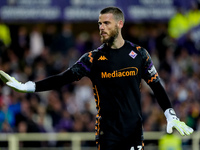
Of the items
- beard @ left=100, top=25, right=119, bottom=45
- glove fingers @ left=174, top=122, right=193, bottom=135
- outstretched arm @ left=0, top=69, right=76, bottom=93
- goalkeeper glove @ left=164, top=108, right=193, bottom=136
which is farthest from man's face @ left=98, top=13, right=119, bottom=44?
glove fingers @ left=174, top=122, right=193, bottom=135

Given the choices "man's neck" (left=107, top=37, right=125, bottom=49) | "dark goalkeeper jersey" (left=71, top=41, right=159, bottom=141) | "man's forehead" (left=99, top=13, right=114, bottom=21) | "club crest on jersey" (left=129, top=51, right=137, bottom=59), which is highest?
"man's forehead" (left=99, top=13, right=114, bottom=21)

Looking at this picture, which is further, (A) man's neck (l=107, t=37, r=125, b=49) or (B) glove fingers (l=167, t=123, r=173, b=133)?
(A) man's neck (l=107, t=37, r=125, b=49)

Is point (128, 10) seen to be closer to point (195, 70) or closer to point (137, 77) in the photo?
point (195, 70)

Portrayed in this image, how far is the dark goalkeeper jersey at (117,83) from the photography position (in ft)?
16.4

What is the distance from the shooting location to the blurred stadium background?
34.8 feet

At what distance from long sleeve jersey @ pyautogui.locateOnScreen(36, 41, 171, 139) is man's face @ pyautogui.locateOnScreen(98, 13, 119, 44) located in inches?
6.8

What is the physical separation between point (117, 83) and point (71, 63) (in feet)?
26.4

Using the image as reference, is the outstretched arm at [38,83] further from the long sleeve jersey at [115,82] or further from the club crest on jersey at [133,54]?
the club crest on jersey at [133,54]

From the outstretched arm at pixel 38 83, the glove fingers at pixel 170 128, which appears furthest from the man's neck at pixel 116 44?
the glove fingers at pixel 170 128

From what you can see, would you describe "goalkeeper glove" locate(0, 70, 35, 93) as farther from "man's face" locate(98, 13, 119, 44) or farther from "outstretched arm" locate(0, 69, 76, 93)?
"man's face" locate(98, 13, 119, 44)

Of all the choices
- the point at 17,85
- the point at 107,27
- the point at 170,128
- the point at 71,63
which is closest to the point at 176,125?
the point at 170,128

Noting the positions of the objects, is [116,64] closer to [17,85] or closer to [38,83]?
[38,83]

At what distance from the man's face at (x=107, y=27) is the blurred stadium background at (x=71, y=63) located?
18.5ft

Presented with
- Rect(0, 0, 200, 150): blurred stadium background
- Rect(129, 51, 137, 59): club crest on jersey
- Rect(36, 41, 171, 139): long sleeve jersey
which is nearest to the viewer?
Rect(36, 41, 171, 139): long sleeve jersey
